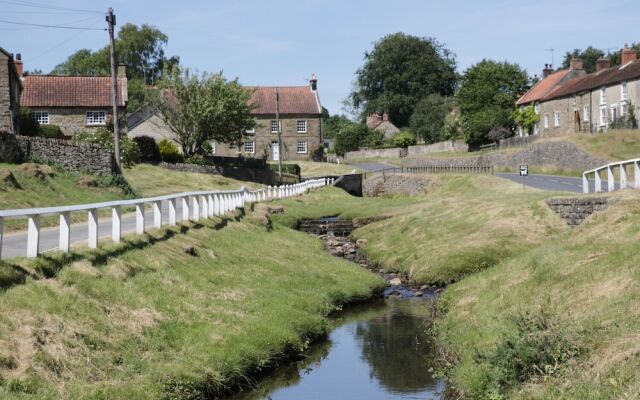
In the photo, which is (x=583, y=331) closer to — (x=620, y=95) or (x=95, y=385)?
(x=95, y=385)

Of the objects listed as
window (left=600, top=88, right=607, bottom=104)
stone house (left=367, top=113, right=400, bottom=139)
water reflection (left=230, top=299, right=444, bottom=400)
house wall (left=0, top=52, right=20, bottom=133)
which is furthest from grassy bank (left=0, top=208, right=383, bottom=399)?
stone house (left=367, top=113, right=400, bottom=139)

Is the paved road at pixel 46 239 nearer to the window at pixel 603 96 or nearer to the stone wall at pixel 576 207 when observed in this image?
the stone wall at pixel 576 207

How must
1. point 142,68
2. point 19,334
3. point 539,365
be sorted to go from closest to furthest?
point 19,334 < point 539,365 < point 142,68

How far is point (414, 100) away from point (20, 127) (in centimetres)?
9591

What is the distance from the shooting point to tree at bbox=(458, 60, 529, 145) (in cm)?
10244

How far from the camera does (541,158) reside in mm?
73500

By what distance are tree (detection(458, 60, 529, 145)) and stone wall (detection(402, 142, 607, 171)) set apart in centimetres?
1039

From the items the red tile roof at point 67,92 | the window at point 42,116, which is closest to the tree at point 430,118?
the red tile roof at point 67,92

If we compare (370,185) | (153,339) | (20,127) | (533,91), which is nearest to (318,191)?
(370,185)

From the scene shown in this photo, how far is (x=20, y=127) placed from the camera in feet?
183

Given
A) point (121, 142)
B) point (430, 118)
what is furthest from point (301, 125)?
point (121, 142)

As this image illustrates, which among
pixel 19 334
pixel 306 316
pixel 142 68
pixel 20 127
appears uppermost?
pixel 142 68

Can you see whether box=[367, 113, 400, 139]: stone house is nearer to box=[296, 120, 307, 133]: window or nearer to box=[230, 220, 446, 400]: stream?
box=[296, 120, 307, 133]: window

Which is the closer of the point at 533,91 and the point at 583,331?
the point at 583,331
